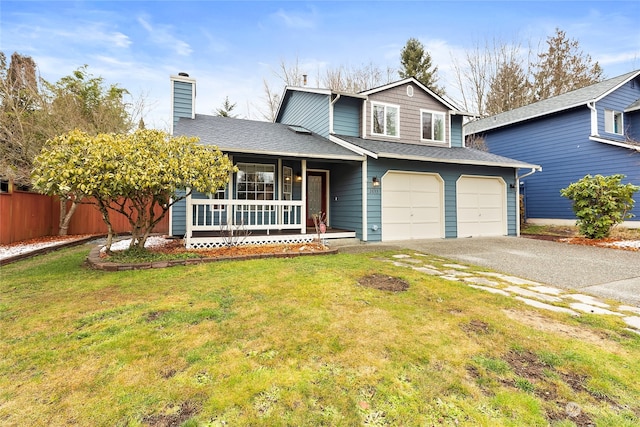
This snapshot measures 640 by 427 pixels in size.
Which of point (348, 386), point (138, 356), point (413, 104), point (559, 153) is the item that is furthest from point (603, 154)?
point (138, 356)

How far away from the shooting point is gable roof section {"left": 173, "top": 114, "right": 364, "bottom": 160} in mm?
7873

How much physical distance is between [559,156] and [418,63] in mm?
12414

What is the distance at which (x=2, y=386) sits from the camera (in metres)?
1.98

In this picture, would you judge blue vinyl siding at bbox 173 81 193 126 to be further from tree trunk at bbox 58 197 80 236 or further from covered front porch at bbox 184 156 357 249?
tree trunk at bbox 58 197 80 236

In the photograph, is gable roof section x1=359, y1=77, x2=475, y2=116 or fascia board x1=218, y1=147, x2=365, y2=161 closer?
fascia board x1=218, y1=147, x2=365, y2=161

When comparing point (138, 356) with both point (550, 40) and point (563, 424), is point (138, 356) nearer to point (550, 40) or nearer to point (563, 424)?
point (563, 424)

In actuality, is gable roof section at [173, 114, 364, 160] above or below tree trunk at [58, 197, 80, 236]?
above

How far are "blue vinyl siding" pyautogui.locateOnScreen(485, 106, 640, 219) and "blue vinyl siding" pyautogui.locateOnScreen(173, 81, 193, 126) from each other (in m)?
14.7

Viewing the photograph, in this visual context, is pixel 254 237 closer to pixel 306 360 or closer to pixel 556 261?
pixel 306 360

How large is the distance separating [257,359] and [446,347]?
1558 mm

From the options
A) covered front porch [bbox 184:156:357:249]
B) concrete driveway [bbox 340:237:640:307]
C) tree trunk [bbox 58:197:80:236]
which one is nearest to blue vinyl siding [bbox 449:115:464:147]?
concrete driveway [bbox 340:237:640:307]

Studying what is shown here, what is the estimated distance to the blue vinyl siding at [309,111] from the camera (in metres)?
10.4

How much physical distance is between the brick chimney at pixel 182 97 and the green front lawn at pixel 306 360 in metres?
7.63

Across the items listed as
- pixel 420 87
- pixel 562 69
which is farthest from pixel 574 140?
pixel 562 69
